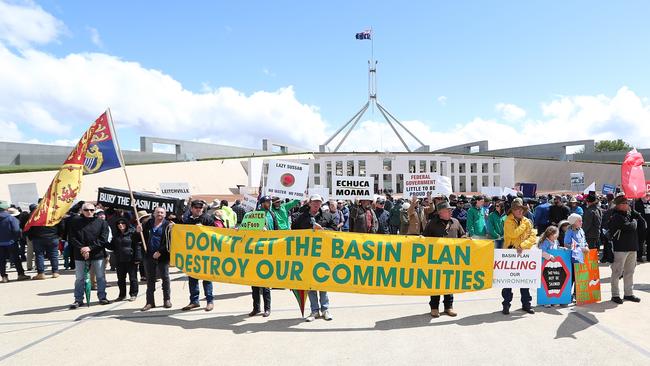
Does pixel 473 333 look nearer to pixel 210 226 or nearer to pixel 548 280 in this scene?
pixel 548 280

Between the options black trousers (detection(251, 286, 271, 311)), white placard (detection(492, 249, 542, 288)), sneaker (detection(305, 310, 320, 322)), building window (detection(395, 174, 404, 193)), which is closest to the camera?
sneaker (detection(305, 310, 320, 322))

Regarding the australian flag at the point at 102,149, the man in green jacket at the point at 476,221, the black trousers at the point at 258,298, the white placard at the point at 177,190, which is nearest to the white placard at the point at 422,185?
the man in green jacket at the point at 476,221

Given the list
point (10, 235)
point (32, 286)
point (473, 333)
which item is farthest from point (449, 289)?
point (10, 235)

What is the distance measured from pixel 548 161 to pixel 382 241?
75.8 metres

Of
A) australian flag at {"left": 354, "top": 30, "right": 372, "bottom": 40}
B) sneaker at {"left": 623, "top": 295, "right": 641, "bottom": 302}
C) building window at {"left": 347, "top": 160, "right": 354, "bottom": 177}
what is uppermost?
australian flag at {"left": 354, "top": 30, "right": 372, "bottom": 40}

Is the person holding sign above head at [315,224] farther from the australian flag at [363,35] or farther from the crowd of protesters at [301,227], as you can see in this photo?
the australian flag at [363,35]

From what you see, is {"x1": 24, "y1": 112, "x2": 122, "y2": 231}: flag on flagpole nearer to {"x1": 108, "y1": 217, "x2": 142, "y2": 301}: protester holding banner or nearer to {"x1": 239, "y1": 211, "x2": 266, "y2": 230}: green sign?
{"x1": 108, "y1": 217, "x2": 142, "y2": 301}: protester holding banner

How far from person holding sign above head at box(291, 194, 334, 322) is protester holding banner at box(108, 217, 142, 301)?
10.2 feet

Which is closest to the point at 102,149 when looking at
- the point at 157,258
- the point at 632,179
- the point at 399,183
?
the point at 157,258

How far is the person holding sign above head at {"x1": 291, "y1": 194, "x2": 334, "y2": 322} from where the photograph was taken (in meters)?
6.42

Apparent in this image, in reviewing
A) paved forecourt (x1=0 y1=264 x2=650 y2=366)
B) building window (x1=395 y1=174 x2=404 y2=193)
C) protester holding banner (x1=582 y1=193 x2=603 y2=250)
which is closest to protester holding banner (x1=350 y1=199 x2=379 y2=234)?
paved forecourt (x1=0 y1=264 x2=650 y2=366)

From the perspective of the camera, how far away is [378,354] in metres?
4.94

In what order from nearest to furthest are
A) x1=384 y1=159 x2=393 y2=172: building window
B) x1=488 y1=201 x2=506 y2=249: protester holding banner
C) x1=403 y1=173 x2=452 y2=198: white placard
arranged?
1. x1=488 y1=201 x2=506 y2=249: protester holding banner
2. x1=403 y1=173 x2=452 y2=198: white placard
3. x1=384 y1=159 x2=393 y2=172: building window

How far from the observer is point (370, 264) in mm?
6395
